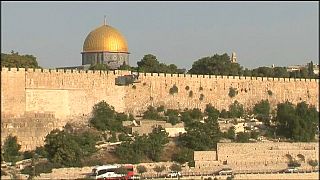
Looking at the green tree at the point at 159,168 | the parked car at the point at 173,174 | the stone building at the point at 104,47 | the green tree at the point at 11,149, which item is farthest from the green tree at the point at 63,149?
the stone building at the point at 104,47

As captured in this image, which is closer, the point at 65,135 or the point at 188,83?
the point at 65,135

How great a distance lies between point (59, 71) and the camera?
28.2 m

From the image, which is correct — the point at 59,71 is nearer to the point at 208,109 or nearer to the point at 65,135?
the point at 65,135

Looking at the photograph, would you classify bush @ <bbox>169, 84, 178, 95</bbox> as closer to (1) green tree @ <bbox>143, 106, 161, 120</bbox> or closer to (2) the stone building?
(1) green tree @ <bbox>143, 106, 161, 120</bbox>

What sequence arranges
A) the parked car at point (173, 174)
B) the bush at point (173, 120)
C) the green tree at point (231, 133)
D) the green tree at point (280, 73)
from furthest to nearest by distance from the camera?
the green tree at point (280, 73) < the bush at point (173, 120) < the green tree at point (231, 133) < the parked car at point (173, 174)

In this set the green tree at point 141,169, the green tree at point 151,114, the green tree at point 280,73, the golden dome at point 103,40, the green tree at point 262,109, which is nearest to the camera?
the green tree at point 141,169

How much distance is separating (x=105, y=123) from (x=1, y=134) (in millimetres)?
3868

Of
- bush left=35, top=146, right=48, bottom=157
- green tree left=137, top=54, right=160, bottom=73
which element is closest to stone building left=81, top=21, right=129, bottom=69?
green tree left=137, top=54, right=160, bottom=73

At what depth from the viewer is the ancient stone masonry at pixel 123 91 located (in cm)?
2695

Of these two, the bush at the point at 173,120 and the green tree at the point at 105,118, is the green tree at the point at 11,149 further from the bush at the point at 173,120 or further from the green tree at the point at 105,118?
the bush at the point at 173,120

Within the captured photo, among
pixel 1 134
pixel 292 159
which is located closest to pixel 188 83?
pixel 292 159

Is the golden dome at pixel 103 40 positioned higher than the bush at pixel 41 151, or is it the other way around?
the golden dome at pixel 103 40

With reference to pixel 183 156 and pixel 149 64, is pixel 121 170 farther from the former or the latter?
pixel 149 64

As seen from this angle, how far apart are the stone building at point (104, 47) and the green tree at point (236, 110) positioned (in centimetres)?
647
